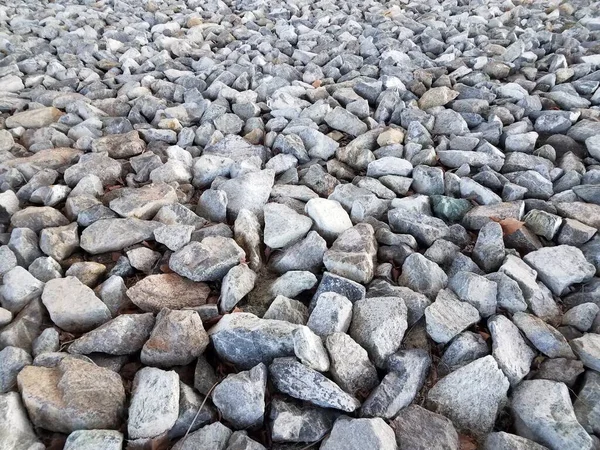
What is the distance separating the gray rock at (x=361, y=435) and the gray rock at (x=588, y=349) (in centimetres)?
57

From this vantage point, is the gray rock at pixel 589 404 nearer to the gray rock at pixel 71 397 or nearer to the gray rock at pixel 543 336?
the gray rock at pixel 543 336

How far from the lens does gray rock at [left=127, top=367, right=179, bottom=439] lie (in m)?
1.14

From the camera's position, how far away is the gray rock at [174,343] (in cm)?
130

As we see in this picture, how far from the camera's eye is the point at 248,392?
3.88 ft

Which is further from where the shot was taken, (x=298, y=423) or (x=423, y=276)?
(x=423, y=276)

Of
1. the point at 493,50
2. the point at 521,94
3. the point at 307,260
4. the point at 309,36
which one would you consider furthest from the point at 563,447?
the point at 309,36

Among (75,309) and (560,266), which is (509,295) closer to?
(560,266)

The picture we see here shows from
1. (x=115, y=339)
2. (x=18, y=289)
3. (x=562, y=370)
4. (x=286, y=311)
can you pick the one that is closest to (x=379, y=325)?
(x=286, y=311)

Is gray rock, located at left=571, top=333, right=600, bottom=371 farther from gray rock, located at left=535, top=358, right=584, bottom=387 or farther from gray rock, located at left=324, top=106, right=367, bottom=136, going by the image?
gray rock, located at left=324, top=106, right=367, bottom=136

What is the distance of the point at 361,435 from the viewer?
3.57 feet

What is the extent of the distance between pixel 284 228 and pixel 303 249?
0.38ft

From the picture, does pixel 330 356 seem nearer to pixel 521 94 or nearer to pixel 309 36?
pixel 521 94

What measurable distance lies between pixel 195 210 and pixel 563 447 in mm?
1381

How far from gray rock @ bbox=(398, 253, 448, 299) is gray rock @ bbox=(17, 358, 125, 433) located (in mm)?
878
